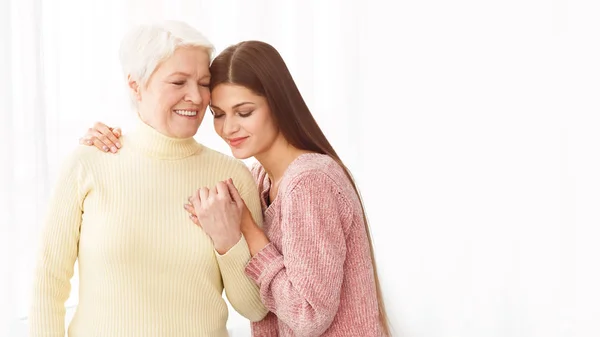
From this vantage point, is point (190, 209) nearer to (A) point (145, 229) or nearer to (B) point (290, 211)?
(A) point (145, 229)

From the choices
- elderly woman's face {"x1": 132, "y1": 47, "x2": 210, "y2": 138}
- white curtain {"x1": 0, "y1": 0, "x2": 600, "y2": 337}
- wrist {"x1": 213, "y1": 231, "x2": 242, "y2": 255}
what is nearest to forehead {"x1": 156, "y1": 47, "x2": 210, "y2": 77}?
elderly woman's face {"x1": 132, "y1": 47, "x2": 210, "y2": 138}

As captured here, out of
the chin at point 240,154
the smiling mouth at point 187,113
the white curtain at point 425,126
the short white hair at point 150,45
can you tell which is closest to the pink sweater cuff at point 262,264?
the chin at point 240,154

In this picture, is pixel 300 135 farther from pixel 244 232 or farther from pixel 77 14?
pixel 77 14

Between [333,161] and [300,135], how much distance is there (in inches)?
4.1

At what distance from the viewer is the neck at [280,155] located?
1856 mm

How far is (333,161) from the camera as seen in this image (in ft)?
5.94

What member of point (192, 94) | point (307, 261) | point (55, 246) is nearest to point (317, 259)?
point (307, 261)

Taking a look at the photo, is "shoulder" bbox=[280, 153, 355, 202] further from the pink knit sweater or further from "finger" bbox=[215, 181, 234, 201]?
"finger" bbox=[215, 181, 234, 201]

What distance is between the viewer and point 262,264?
169 cm

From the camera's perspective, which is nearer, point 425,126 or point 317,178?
point 317,178

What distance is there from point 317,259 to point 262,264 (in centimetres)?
13

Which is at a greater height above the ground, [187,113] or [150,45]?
[150,45]

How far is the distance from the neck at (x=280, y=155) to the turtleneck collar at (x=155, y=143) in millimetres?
247

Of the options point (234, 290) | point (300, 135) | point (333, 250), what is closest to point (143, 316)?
point (234, 290)
